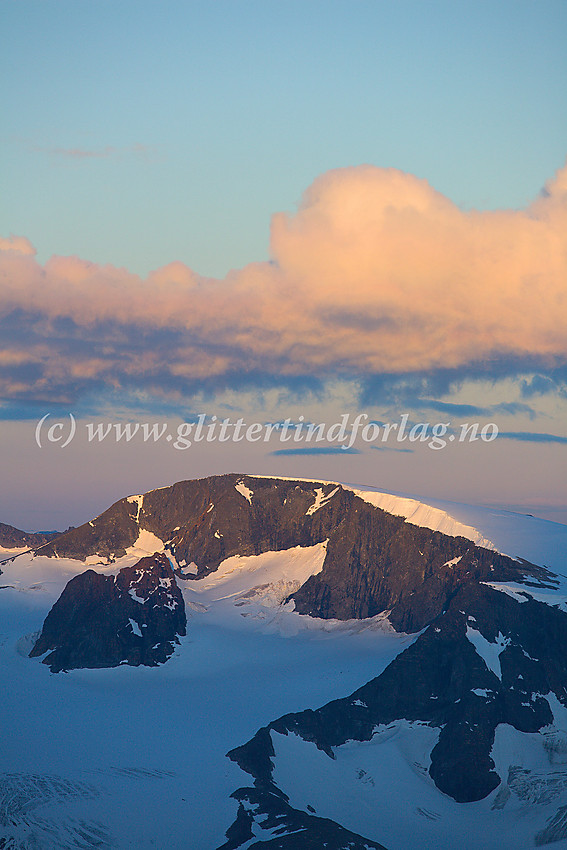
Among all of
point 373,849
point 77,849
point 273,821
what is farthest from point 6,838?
point 373,849

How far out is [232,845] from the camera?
190 metres

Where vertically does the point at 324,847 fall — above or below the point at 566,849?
above

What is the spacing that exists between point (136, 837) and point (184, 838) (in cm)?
937

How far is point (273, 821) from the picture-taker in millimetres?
197250

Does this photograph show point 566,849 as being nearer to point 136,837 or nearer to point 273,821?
point 273,821

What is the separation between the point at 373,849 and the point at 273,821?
21.0 meters

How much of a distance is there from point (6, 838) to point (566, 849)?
351 feet

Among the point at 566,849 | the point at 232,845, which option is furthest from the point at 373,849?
the point at 566,849

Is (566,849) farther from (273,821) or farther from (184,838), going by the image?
(184,838)

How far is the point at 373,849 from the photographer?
187625 millimetres

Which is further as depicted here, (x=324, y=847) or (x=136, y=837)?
(x=136, y=837)

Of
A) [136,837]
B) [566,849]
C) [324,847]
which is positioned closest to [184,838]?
[136,837]

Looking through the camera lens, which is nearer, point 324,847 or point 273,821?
point 324,847

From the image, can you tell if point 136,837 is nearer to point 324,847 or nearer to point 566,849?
point 324,847
